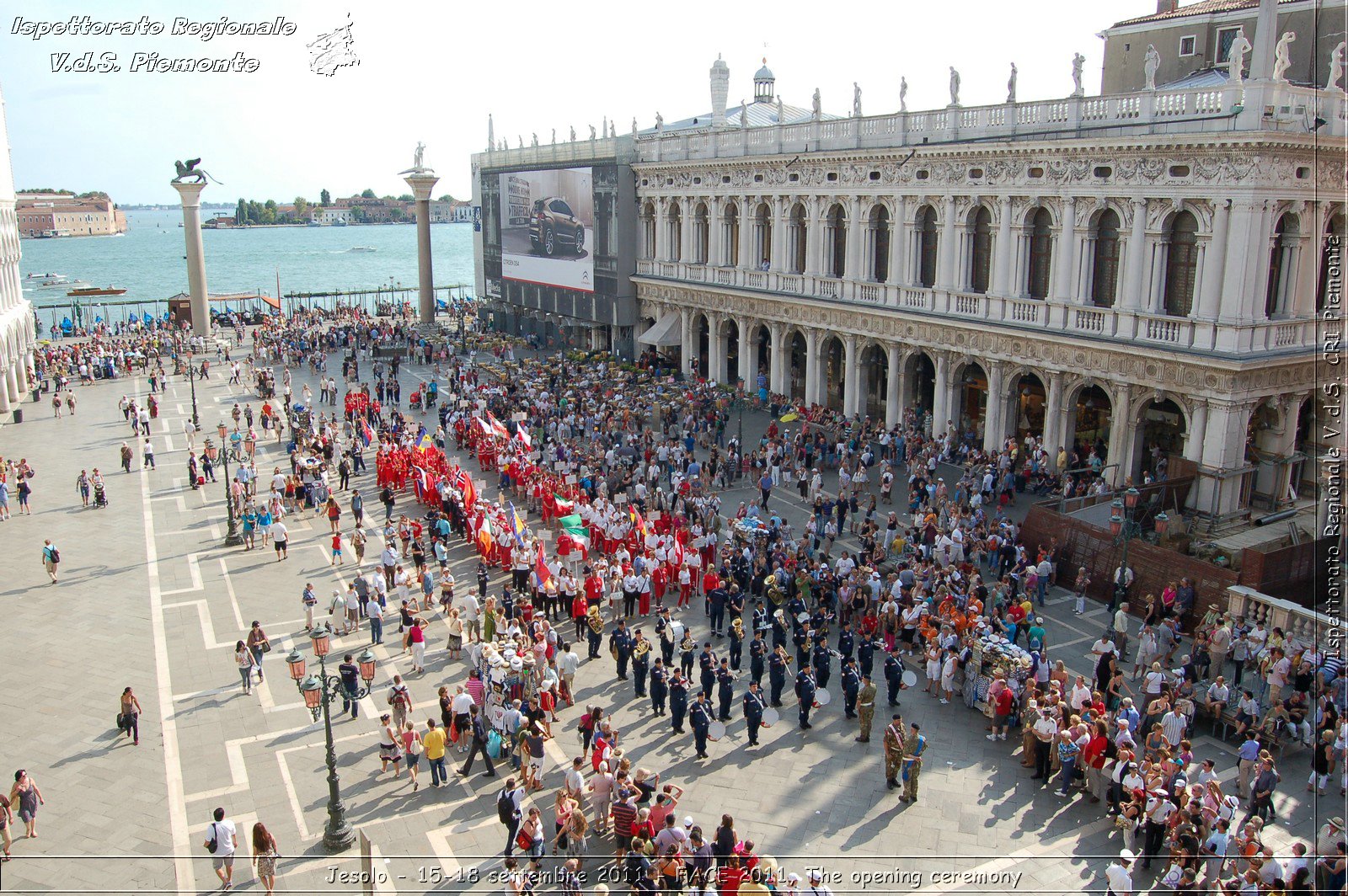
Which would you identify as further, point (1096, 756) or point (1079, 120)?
point (1079, 120)

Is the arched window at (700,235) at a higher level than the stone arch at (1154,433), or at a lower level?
higher

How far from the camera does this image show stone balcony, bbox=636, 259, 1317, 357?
25750 millimetres

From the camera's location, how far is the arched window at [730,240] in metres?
45.6

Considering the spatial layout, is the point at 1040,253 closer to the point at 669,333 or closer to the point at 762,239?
the point at 762,239

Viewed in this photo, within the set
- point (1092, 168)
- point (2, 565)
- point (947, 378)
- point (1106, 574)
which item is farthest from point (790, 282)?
point (2, 565)

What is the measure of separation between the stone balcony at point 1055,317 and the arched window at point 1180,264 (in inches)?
35.5

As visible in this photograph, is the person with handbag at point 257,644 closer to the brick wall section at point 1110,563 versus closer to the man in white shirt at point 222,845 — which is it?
the man in white shirt at point 222,845

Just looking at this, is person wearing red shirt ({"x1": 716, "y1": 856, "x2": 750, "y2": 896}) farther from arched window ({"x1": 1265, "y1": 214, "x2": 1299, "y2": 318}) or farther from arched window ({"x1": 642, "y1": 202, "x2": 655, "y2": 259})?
arched window ({"x1": 642, "y1": 202, "x2": 655, "y2": 259})

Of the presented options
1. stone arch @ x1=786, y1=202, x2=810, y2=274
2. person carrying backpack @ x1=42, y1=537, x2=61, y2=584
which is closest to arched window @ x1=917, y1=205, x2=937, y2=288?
stone arch @ x1=786, y1=202, x2=810, y2=274

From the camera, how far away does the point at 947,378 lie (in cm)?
3431

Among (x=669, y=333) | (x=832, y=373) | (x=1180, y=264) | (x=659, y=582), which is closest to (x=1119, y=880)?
(x=659, y=582)

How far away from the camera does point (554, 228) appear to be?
5669cm

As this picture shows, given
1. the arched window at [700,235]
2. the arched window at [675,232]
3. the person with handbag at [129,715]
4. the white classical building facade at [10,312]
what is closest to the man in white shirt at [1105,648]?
the person with handbag at [129,715]

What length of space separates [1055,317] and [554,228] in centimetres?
3327
